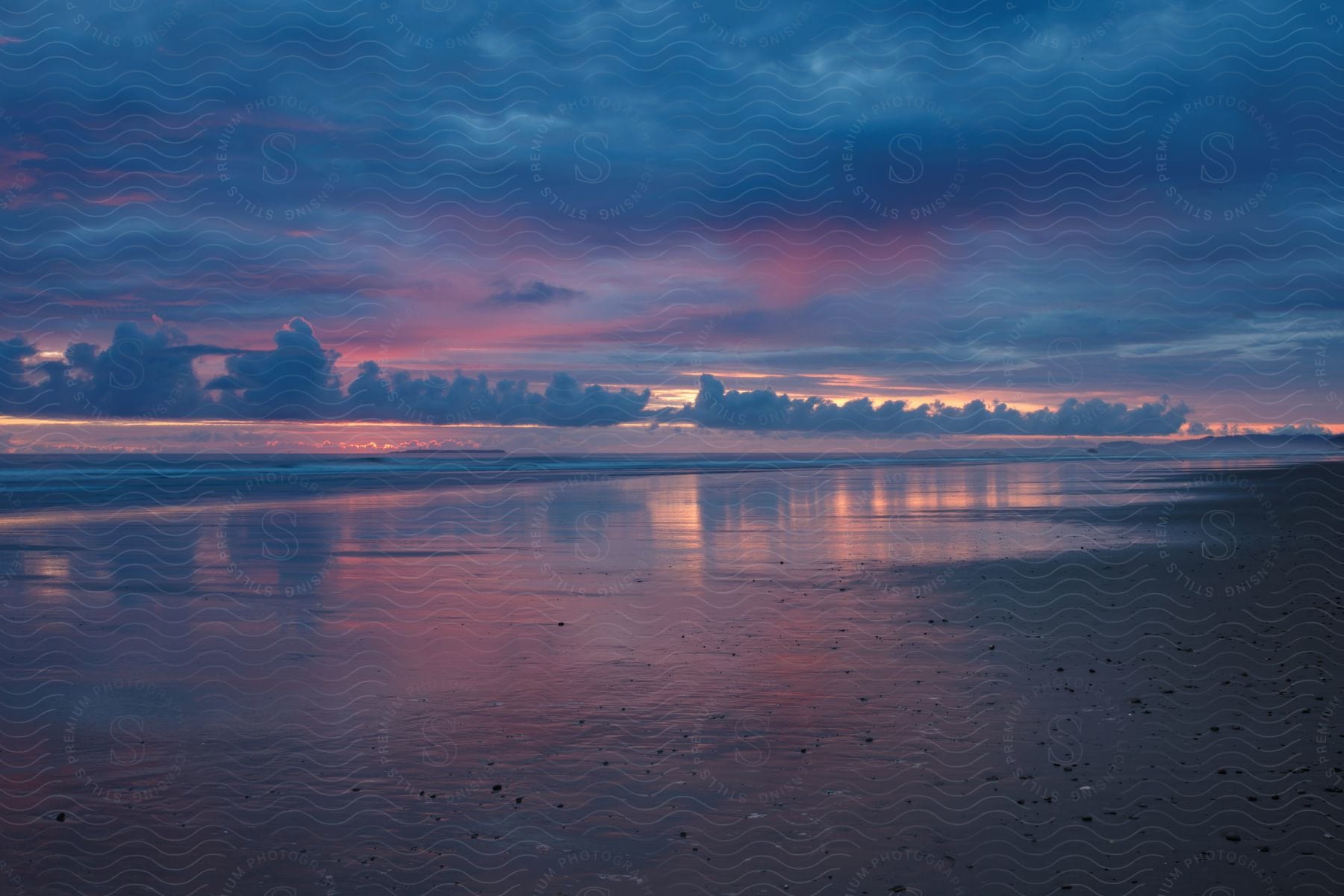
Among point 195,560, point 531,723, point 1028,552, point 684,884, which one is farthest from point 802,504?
point 684,884

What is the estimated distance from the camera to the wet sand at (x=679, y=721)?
6.05 m

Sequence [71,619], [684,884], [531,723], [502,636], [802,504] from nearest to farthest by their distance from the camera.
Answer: [684,884] → [531,723] → [502,636] → [71,619] → [802,504]

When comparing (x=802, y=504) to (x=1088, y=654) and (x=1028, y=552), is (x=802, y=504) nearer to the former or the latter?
(x=1028, y=552)

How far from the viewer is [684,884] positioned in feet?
18.9

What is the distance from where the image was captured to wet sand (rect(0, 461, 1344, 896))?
6051 mm

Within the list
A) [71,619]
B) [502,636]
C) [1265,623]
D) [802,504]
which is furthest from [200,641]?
[802,504]

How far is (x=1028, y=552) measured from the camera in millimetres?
17297

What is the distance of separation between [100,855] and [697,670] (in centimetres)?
528

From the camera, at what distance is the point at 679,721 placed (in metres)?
8.32

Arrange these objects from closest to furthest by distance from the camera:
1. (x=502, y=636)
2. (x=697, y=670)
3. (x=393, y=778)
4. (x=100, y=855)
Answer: (x=100, y=855)
(x=393, y=778)
(x=697, y=670)
(x=502, y=636)

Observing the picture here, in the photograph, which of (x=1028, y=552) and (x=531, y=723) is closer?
(x=531, y=723)

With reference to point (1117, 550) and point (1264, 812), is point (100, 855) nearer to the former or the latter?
point (1264, 812)

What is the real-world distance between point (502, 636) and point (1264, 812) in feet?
25.0

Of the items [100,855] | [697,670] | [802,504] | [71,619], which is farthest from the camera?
[802,504]
